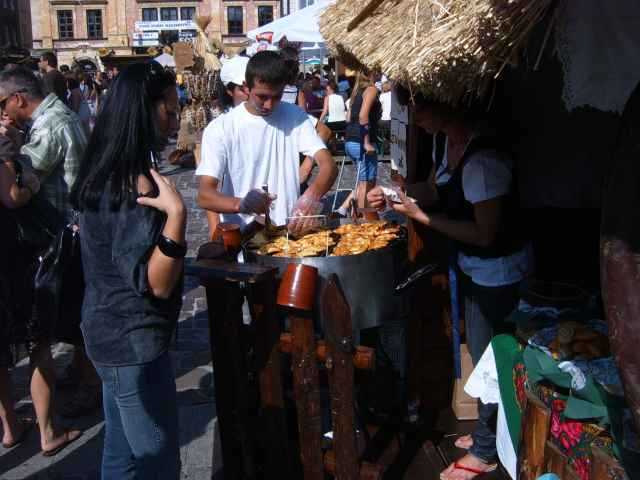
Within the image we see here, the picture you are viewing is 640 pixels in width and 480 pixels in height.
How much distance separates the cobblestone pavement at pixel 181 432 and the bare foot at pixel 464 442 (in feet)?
4.08

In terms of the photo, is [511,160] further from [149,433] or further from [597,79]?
[149,433]

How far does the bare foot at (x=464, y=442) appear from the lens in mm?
3500

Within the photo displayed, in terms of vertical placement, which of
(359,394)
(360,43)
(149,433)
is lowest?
(359,394)

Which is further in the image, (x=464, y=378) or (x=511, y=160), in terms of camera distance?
(x=464, y=378)

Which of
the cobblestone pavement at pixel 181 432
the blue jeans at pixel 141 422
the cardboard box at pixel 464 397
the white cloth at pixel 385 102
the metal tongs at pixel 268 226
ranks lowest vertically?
the cobblestone pavement at pixel 181 432

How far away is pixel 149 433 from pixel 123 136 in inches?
41.4

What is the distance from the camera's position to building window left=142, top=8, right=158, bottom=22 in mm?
66250

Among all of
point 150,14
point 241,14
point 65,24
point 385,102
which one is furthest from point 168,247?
point 65,24

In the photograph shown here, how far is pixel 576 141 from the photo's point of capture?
11.5ft

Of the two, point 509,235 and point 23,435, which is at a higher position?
point 509,235

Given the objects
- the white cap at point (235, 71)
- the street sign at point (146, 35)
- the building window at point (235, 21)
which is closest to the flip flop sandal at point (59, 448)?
the white cap at point (235, 71)

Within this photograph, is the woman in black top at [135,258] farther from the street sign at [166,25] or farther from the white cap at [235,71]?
the street sign at [166,25]

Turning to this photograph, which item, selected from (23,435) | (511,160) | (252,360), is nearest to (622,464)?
(511,160)

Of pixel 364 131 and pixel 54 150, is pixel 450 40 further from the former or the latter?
pixel 364 131
